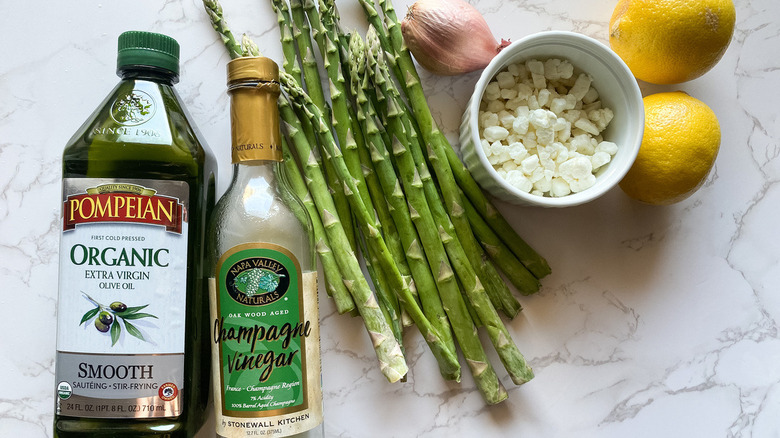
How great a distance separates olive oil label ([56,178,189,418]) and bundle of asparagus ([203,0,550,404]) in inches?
9.0

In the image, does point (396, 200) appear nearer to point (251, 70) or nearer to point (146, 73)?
point (251, 70)

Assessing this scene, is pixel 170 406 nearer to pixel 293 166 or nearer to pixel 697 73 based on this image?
pixel 293 166

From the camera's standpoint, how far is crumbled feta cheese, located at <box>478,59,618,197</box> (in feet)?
2.78

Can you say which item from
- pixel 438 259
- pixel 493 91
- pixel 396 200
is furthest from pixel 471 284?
pixel 493 91

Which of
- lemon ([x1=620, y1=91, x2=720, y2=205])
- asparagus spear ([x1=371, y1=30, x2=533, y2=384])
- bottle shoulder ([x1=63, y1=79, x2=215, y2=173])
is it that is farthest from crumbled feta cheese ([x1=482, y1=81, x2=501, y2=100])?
bottle shoulder ([x1=63, y1=79, x2=215, y2=173])

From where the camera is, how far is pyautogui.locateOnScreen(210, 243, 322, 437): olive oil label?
738mm

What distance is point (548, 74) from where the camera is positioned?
0.88m

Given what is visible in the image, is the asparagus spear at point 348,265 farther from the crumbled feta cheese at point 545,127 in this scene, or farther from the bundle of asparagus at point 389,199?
the crumbled feta cheese at point 545,127

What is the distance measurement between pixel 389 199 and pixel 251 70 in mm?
292

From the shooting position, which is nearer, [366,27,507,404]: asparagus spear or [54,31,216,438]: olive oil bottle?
[54,31,216,438]: olive oil bottle

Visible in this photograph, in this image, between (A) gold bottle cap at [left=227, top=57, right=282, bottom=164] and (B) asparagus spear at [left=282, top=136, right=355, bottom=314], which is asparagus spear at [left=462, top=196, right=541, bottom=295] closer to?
(B) asparagus spear at [left=282, top=136, right=355, bottom=314]

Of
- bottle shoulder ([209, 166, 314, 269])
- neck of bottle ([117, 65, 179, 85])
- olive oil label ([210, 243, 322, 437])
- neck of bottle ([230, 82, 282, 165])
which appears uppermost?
neck of bottle ([117, 65, 179, 85])

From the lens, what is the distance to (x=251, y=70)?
72 centimetres

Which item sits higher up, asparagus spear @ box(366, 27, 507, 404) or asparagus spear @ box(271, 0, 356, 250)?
asparagus spear @ box(271, 0, 356, 250)
